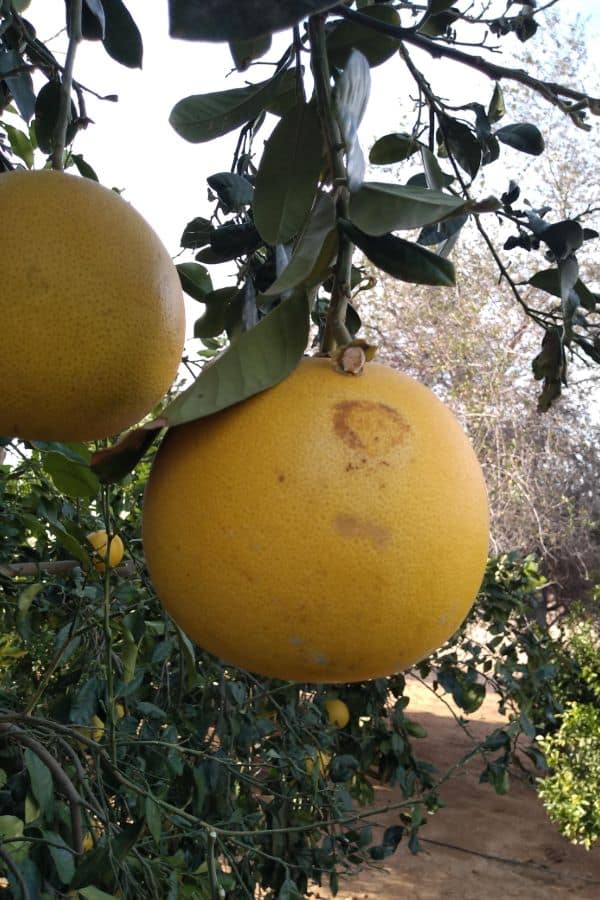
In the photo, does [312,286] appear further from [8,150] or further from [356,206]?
[8,150]

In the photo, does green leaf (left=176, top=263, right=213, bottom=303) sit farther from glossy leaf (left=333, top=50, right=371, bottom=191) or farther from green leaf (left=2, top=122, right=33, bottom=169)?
green leaf (left=2, top=122, right=33, bottom=169)

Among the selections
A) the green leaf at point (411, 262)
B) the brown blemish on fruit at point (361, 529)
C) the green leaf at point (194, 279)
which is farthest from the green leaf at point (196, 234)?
the brown blemish on fruit at point (361, 529)

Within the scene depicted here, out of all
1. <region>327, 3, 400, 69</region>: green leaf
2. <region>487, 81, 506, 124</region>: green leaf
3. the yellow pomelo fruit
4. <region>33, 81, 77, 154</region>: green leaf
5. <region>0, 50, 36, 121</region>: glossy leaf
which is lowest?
the yellow pomelo fruit

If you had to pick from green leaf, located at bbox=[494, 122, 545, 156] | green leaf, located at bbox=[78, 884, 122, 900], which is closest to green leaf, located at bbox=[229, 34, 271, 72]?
green leaf, located at bbox=[494, 122, 545, 156]

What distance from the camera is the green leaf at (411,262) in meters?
0.59

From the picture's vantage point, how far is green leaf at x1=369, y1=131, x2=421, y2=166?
1.25 meters

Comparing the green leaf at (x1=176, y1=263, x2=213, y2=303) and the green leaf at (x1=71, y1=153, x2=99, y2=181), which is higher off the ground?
the green leaf at (x1=71, y1=153, x2=99, y2=181)

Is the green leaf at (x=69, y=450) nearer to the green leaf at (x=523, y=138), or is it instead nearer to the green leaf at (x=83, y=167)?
the green leaf at (x=83, y=167)

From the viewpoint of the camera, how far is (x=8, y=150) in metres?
1.72

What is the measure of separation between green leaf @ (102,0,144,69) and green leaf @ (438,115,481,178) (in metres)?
0.45

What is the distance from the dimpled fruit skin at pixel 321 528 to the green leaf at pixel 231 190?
572mm

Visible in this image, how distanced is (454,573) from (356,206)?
0.26m

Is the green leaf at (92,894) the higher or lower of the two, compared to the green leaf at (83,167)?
lower

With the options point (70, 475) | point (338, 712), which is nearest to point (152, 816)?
point (70, 475)
